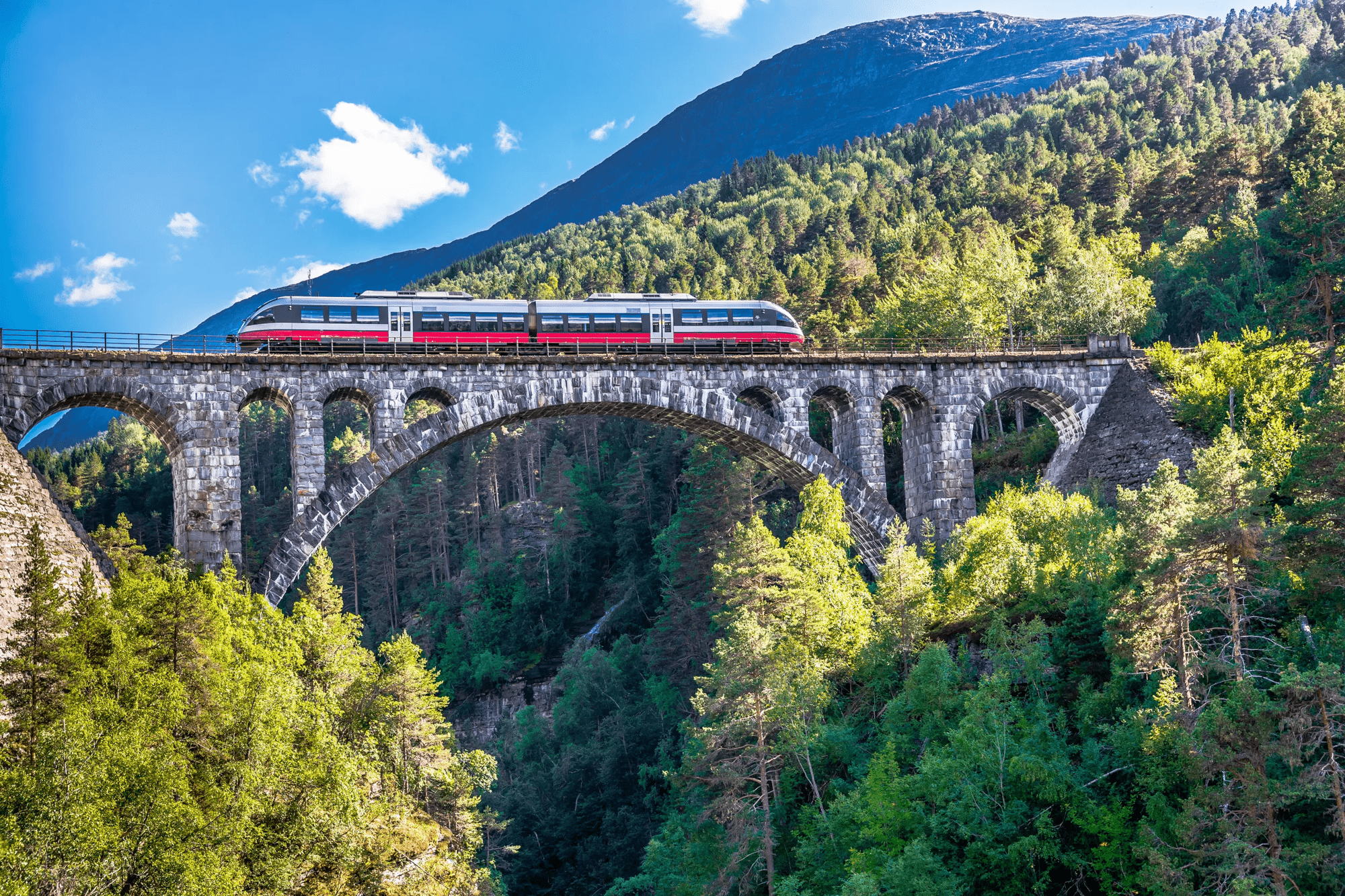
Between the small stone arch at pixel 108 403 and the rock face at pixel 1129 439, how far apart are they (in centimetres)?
3262

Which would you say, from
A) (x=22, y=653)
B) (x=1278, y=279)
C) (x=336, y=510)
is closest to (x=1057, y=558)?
(x=336, y=510)

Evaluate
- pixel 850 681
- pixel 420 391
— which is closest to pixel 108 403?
pixel 420 391

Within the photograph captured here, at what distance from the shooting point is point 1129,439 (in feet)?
137

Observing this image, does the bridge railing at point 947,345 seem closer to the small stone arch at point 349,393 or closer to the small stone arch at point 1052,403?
the small stone arch at point 1052,403

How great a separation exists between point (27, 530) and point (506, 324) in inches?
721

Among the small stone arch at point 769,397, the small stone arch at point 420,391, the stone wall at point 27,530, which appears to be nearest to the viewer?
the stone wall at point 27,530

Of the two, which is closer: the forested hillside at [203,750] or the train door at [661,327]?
the forested hillside at [203,750]

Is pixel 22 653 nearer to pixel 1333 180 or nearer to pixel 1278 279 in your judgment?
pixel 1333 180

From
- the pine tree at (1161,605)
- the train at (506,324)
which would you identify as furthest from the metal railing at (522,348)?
the pine tree at (1161,605)

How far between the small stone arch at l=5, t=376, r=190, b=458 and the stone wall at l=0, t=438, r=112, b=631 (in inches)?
60.6

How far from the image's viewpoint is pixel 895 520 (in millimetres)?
40656

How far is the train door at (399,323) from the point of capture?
129ft

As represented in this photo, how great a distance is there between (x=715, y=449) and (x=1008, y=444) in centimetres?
→ 1457

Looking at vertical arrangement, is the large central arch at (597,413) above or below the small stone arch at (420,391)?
below
